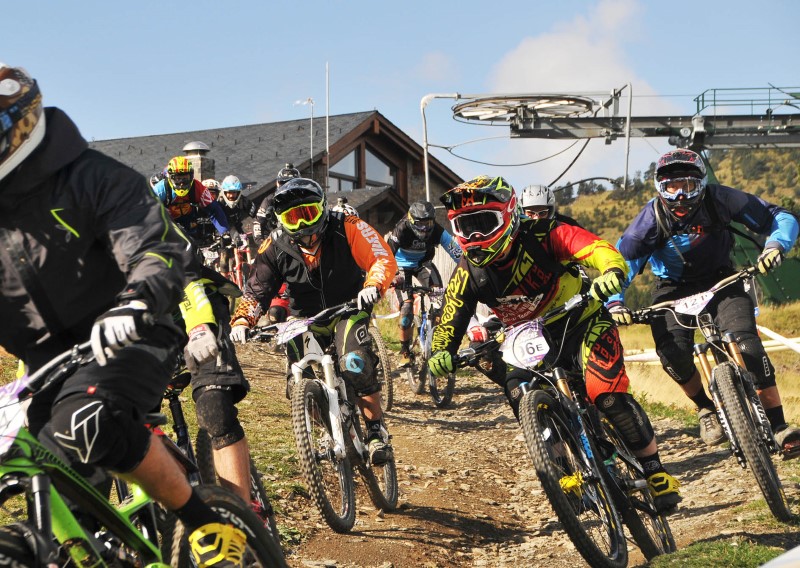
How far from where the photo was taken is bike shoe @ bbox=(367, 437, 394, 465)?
22.6 ft

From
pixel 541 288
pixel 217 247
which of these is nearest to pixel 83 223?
pixel 541 288

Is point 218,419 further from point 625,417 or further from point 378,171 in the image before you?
point 378,171

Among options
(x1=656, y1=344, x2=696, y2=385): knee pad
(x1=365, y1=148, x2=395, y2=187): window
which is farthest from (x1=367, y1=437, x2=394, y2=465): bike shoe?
(x1=365, y1=148, x2=395, y2=187): window

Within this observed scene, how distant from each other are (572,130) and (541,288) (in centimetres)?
2384

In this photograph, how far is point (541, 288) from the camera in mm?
6309

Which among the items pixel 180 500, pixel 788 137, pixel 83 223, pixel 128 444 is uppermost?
pixel 788 137

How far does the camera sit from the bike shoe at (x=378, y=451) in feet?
22.6

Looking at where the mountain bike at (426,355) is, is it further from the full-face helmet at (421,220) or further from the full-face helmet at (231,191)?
the full-face helmet at (231,191)

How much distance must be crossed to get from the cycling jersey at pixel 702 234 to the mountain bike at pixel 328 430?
7.51ft

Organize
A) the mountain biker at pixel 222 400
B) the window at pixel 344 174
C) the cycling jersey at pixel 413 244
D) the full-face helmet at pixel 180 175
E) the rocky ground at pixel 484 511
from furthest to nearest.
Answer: the window at pixel 344 174 < the cycling jersey at pixel 413 244 < the full-face helmet at pixel 180 175 < the rocky ground at pixel 484 511 < the mountain biker at pixel 222 400

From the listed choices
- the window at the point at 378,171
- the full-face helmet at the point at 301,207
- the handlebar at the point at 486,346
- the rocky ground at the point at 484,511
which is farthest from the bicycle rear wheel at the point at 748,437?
the window at the point at 378,171

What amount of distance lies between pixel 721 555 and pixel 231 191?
12222mm

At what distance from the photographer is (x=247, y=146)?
104ft

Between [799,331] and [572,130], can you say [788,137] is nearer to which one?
[572,130]
